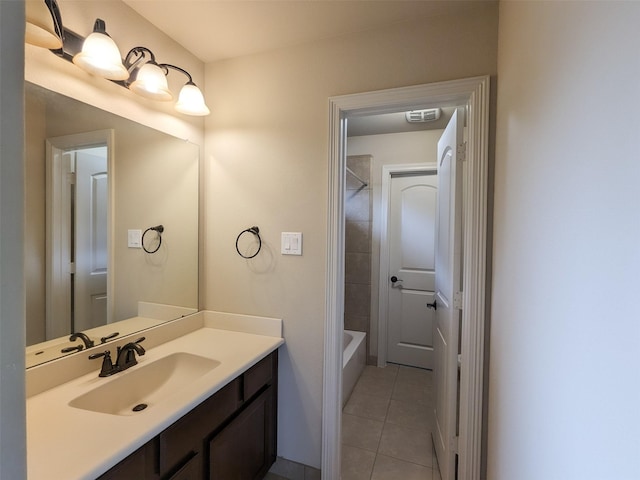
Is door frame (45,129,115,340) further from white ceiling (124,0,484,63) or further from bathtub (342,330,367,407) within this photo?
bathtub (342,330,367,407)

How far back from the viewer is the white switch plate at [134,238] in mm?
1465

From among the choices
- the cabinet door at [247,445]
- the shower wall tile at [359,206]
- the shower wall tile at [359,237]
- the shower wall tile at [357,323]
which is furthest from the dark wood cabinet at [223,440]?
the shower wall tile at [359,206]

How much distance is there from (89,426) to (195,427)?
0.34m

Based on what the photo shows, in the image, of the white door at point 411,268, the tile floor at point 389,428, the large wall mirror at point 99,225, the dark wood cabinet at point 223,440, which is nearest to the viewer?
the dark wood cabinet at point 223,440

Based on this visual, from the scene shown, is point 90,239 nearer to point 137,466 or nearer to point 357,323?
point 137,466

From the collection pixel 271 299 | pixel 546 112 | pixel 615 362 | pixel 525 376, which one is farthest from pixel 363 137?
pixel 615 362

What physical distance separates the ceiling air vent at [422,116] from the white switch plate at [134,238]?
2262 mm

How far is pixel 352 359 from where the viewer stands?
2648 mm

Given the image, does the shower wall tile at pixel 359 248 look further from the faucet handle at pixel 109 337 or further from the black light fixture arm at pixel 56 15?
the black light fixture arm at pixel 56 15

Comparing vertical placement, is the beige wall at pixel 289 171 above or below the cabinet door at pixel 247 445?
above

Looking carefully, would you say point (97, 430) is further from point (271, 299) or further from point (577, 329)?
point (577, 329)

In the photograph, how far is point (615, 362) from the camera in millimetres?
509

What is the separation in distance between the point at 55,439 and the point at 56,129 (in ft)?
3.56

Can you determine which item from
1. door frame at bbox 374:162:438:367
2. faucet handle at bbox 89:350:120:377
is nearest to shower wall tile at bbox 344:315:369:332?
door frame at bbox 374:162:438:367
